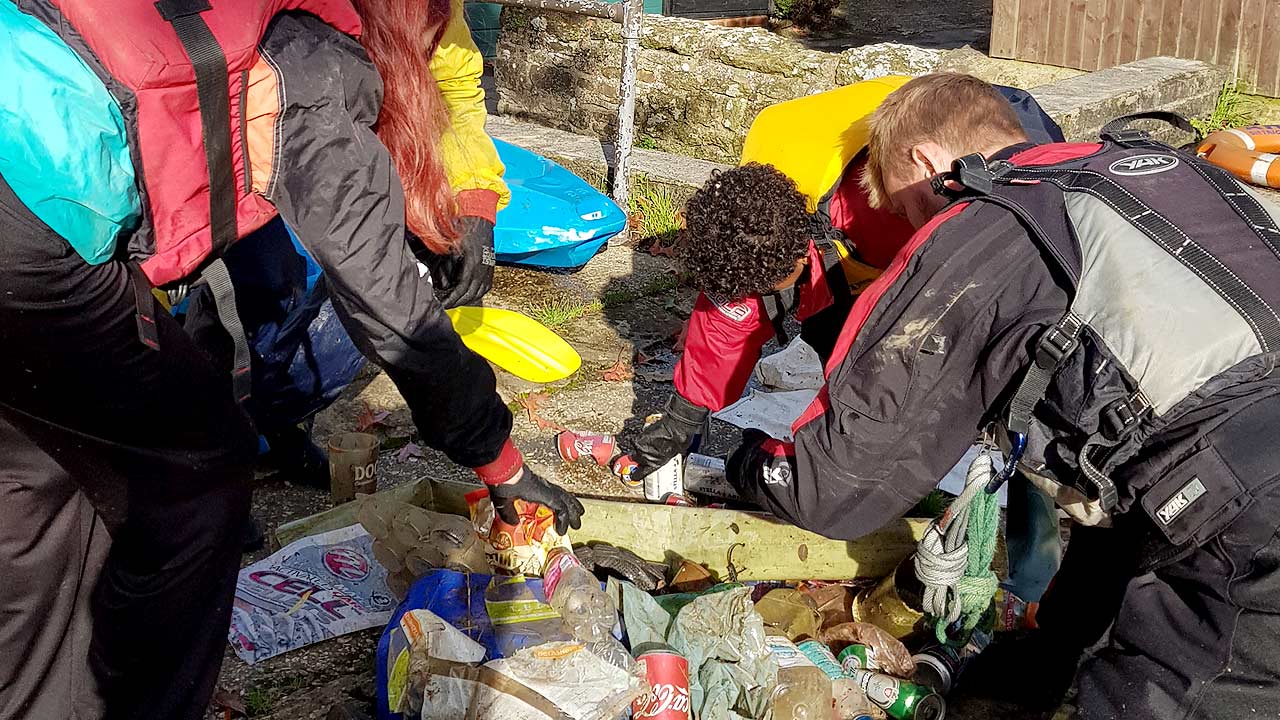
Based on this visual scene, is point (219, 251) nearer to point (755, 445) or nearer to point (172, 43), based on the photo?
point (172, 43)

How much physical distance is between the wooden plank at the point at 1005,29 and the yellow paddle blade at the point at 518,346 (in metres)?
4.71

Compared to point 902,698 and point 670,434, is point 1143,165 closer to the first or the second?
point 902,698

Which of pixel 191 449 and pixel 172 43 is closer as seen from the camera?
pixel 172 43

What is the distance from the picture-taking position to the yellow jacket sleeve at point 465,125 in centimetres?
339

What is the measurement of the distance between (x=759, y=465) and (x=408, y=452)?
6.06ft

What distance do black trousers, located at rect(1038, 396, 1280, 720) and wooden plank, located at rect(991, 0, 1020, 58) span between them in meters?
6.26

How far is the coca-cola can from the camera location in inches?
97.8

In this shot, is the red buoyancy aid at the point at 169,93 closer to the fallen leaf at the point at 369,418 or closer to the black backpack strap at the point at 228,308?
the black backpack strap at the point at 228,308

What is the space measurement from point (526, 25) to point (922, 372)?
579cm

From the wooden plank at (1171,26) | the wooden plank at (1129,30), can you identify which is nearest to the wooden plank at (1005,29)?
the wooden plank at (1129,30)

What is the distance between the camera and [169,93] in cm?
191

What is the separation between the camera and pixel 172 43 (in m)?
1.90

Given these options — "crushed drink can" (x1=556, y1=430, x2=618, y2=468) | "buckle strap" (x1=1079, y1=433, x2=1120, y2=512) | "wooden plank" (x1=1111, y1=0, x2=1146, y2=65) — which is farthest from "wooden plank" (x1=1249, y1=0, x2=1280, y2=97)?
"buckle strap" (x1=1079, y1=433, x2=1120, y2=512)

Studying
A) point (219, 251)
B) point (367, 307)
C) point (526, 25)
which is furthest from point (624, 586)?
point (526, 25)
